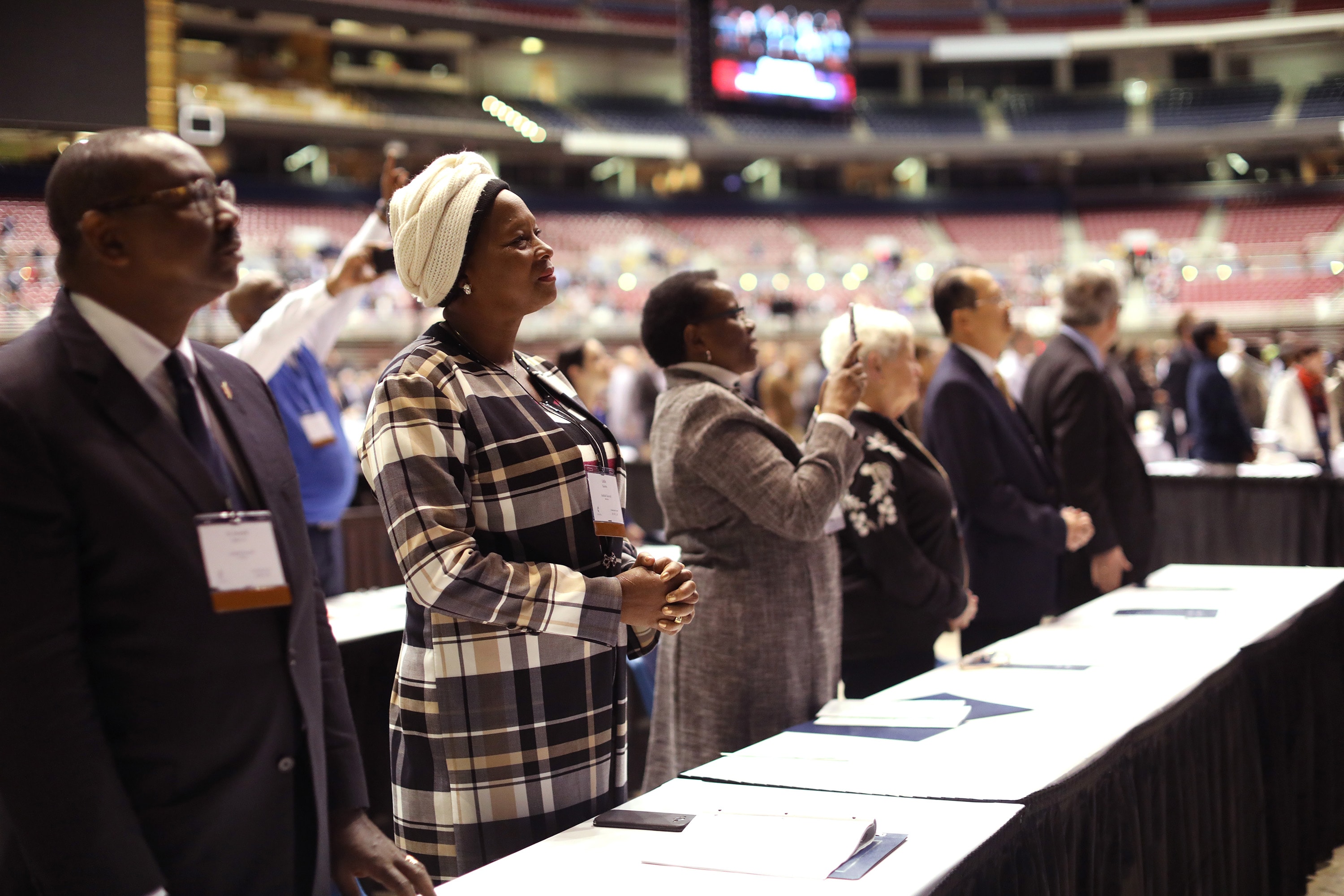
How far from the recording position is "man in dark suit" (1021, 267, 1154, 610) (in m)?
3.61

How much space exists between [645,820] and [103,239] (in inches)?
39.6

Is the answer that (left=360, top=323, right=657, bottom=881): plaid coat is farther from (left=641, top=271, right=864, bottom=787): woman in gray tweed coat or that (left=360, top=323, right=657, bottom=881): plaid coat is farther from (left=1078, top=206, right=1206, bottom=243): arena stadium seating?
(left=1078, top=206, right=1206, bottom=243): arena stadium seating

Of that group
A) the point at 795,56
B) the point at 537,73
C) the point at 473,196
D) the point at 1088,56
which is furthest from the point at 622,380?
the point at 1088,56

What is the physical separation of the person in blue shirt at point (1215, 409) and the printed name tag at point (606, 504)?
5.80 meters

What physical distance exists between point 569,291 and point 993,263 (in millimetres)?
8356

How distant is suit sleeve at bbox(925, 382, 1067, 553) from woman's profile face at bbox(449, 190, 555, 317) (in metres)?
1.75

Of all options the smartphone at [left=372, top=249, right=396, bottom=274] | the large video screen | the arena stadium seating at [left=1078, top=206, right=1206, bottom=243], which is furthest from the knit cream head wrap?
the arena stadium seating at [left=1078, top=206, right=1206, bottom=243]

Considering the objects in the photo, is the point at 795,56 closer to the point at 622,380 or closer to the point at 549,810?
the point at 622,380

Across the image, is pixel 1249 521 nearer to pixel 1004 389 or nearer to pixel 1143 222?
pixel 1004 389

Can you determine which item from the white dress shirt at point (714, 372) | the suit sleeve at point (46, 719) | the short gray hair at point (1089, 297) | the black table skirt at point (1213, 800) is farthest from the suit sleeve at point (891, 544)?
the suit sleeve at point (46, 719)

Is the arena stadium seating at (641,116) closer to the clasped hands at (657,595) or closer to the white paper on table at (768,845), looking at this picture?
the clasped hands at (657,595)

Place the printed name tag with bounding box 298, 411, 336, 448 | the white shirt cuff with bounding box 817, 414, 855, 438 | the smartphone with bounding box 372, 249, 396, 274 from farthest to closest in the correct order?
the printed name tag with bounding box 298, 411, 336, 448 → the smartphone with bounding box 372, 249, 396, 274 → the white shirt cuff with bounding box 817, 414, 855, 438

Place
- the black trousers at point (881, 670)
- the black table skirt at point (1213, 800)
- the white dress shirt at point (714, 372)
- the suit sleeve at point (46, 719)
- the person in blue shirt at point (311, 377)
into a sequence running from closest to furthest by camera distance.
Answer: the suit sleeve at point (46, 719)
the black table skirt at point (1213, 800)
the white dress shirt at point (714, 372)
the black trousers at point (881, 670)
the person in blue shirt at point (311, 377)

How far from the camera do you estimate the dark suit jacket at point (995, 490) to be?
3127mm
